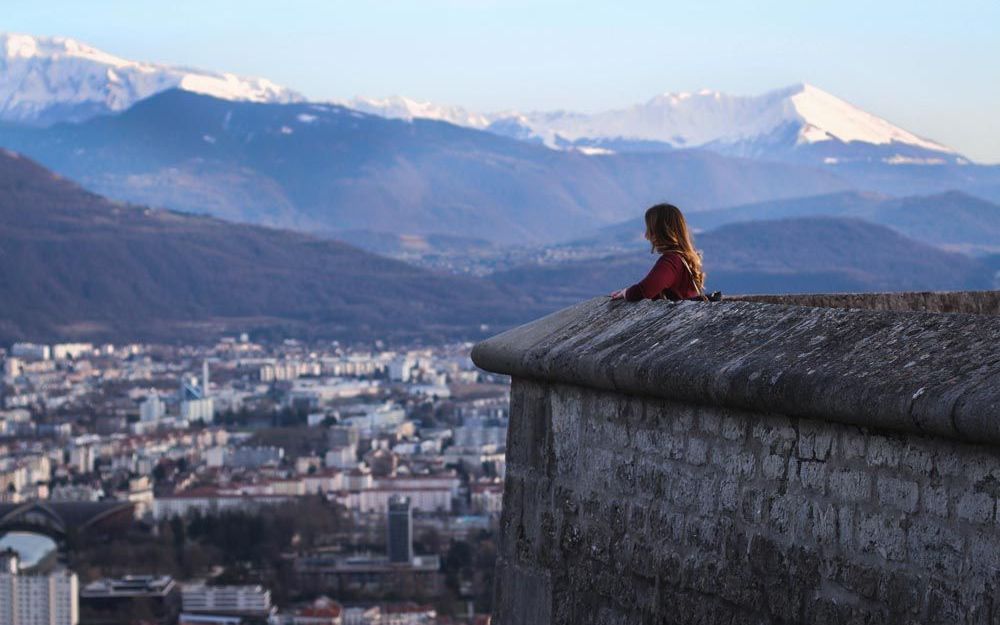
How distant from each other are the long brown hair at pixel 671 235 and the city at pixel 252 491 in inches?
791

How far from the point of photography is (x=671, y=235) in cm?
381

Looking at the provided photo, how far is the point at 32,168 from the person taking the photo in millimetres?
119688

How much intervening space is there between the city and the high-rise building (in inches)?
2.5

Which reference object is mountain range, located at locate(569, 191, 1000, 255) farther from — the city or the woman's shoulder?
the woman's shoulder

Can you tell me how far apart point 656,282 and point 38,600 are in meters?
24.7

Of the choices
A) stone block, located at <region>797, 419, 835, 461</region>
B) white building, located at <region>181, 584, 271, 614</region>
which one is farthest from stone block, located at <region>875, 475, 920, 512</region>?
white building, located at <region>181, 584, 271, 614</region>

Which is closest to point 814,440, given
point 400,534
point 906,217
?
point 400,534

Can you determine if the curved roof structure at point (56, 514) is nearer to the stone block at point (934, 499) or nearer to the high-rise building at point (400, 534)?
the high-rise building at point (400, 534)

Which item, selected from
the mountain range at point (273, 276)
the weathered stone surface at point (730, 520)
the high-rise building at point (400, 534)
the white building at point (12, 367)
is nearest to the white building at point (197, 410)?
the white building at point (12, 367)

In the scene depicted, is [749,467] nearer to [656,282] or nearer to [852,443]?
[852,443]

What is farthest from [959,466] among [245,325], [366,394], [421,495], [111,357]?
[245,325]

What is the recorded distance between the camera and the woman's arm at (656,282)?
3.71 meters

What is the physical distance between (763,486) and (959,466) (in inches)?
18.1

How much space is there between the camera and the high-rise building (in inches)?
1275
